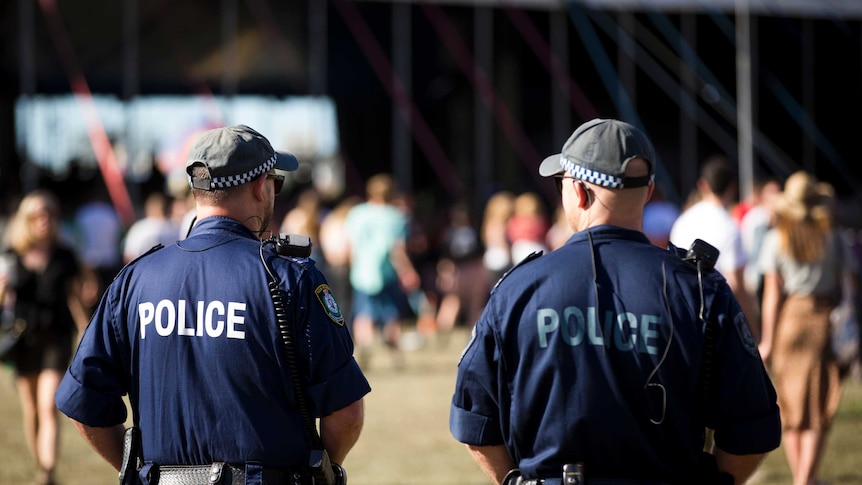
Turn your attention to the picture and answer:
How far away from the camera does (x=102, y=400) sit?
11.0 ft

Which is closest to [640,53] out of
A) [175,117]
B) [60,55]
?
[175,117]

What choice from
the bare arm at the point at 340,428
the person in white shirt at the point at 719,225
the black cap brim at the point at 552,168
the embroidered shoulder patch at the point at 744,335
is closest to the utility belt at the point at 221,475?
the bare arm at the point at 340,428

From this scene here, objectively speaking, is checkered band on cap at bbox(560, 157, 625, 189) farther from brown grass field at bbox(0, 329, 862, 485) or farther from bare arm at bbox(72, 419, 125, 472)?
brown grass field at bbox(0, 329, 862, 485)

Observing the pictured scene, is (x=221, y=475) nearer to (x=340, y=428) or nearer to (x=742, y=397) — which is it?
(x=340, y=428)

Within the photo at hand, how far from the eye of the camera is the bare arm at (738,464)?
120 inches

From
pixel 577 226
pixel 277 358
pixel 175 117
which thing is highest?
pixel 175 117

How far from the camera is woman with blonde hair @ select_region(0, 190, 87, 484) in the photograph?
7078 millimetres

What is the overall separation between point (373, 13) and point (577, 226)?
1663cm

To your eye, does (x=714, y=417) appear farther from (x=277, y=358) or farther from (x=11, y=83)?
(x=11, y=83)

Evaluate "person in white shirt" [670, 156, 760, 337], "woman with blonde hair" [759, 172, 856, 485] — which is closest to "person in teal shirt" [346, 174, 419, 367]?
"person in white shirt" [670, 156, 760, 337]

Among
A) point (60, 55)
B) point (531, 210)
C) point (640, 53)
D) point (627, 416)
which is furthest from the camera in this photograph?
point (640, 53)

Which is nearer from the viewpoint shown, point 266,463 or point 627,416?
point 627,416

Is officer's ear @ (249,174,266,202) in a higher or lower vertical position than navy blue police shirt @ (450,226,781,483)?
higher

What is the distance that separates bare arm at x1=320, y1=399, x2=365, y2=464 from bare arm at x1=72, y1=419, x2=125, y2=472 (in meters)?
0.67
